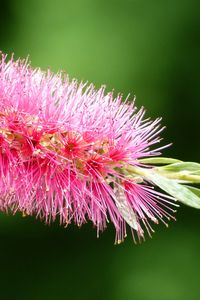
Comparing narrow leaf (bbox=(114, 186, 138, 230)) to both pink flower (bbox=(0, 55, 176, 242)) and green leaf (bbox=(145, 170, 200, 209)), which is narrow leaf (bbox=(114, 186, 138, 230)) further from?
green leaf (bbox=(145, 170, 200, 209))

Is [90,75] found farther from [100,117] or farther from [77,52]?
[100,117]

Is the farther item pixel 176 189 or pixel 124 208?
pixel 124 208

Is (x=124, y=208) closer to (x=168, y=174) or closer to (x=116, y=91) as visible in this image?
(x=168, y=174)

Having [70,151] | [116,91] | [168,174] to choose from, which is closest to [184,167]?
[168,174]

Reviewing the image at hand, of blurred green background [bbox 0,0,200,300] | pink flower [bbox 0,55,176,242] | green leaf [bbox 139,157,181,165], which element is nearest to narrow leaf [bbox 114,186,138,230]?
pink flower [bbox 0,55,176,242]

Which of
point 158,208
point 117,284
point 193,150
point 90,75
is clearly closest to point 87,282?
point 117,284

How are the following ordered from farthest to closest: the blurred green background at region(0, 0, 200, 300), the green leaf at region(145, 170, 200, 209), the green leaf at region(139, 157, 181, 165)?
the blurred green background at region(0, 0, 200, 300), the green leaf at region(139, 157, 181, 165), the green leaf at region(145, 170, 200, 209)

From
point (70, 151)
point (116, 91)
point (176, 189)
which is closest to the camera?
point (176, 189)

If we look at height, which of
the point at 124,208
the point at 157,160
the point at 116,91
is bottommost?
the point at 124,208
